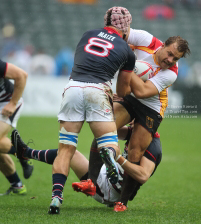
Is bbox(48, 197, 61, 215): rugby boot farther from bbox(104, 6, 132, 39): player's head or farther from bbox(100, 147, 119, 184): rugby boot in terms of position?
bbox(104, 6, 132, 39): player's head

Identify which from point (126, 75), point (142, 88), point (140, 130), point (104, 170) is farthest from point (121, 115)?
point (126, 75)

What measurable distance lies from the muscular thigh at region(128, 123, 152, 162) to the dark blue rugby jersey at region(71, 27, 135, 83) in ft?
3.08

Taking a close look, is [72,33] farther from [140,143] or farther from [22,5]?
[140,143]

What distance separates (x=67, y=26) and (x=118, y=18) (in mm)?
17189

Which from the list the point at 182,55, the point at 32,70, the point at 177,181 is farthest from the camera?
the point at 32,70

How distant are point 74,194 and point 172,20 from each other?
18.1 meters

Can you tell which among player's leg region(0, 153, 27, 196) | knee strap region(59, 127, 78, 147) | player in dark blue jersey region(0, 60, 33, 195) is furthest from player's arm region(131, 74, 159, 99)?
player's leg region(0, 153, 27, 196)

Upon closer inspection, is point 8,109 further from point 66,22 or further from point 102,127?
point 66,22

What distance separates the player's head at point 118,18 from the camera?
14.3ft

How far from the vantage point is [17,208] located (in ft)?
14.6

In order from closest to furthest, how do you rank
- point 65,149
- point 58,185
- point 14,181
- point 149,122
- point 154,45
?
point 58,185 → point 65,149 → point 149,122 → point 154,45 → point 14,181

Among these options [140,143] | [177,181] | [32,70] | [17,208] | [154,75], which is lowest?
[32,70]

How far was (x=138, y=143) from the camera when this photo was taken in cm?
491

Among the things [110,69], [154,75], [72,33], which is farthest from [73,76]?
[72,33]
